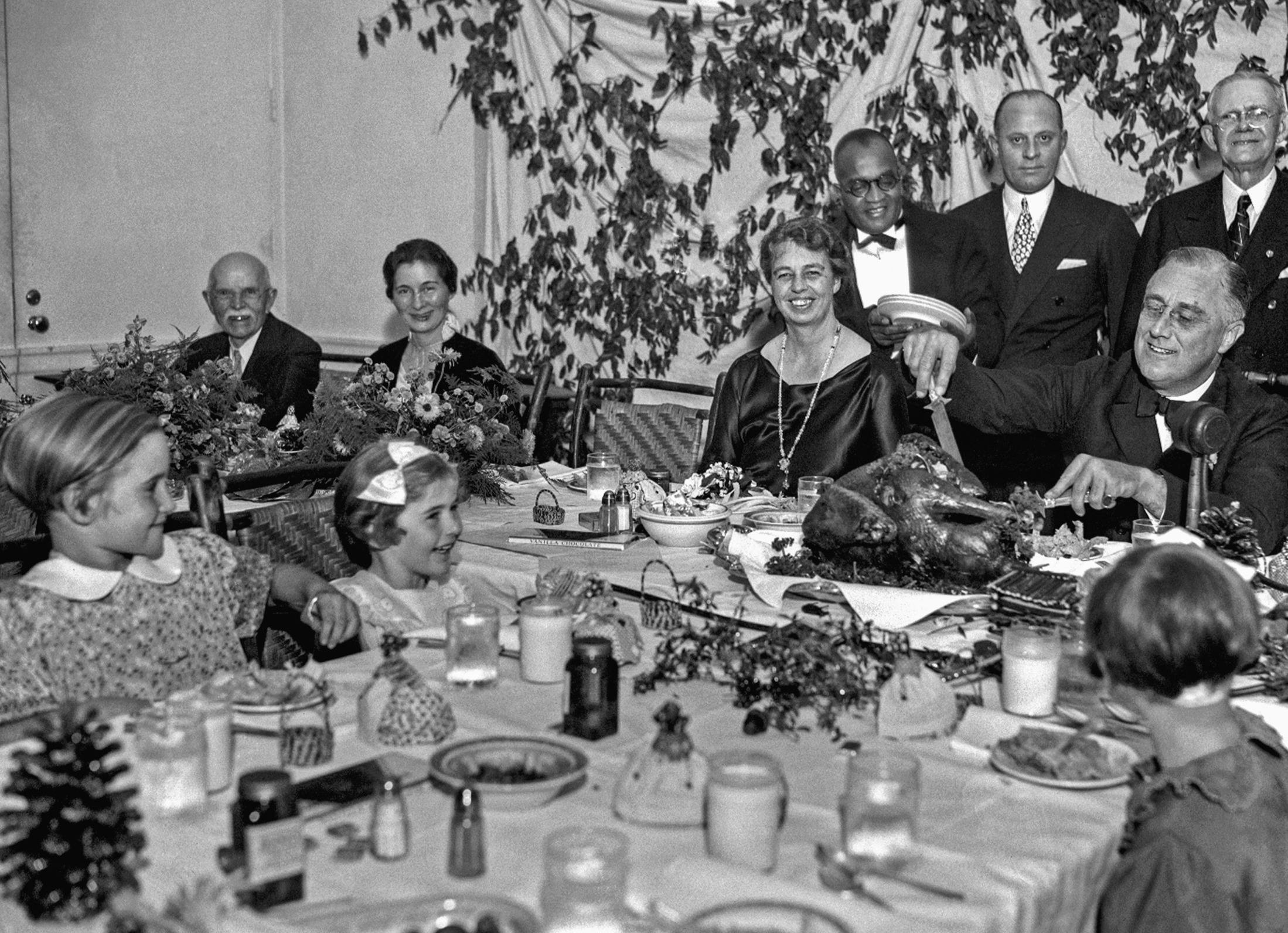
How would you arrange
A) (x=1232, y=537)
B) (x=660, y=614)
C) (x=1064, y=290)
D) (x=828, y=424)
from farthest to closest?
(x=1064, y=290), (x=828, y=424), (x=1232, y=537), (x=660, y=614)

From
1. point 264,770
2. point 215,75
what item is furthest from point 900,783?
point 215,75

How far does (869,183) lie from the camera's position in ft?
18.1

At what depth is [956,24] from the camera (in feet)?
21.2

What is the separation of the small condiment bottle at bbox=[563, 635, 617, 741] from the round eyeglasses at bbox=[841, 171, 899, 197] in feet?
12.0

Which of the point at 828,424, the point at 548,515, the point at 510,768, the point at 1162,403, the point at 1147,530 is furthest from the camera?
the point at 828,424

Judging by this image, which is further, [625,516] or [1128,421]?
[1128,421]

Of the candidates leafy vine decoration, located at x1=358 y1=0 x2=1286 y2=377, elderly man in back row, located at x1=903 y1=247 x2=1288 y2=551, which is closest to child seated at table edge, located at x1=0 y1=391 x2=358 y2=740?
elderly man in back row, located at x1=903 y1=247 x2=1288 y2=551

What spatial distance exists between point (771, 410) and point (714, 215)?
8.83 ft

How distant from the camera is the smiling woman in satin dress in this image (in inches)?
180

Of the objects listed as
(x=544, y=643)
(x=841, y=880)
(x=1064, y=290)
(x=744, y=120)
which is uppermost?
(x=744, y=120)

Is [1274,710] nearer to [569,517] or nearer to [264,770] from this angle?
[264,770]

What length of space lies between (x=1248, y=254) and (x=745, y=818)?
400cm

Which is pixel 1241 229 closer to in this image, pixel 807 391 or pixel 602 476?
pixel 807 391

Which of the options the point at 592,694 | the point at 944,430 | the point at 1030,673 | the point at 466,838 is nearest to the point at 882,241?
the point at 944,430
